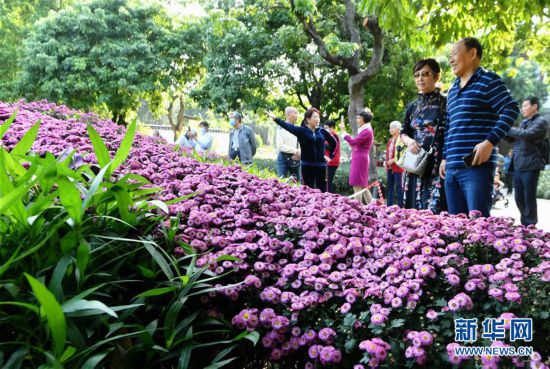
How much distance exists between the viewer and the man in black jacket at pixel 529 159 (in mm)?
6473

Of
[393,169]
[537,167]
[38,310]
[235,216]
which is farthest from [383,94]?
[38,310]

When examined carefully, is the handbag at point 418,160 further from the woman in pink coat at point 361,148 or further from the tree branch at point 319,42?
the tree branch at point 319,42

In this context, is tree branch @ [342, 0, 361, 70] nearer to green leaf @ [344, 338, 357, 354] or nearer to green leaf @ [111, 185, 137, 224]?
green leaf @ [111, 185, 137, 224]

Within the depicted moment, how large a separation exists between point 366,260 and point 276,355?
0.59 metres

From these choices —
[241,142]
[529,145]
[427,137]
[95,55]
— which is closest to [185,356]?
[427,137]

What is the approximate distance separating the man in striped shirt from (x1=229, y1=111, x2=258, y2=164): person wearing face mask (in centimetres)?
576

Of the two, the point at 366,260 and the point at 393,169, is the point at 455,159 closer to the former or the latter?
the point at 366,260

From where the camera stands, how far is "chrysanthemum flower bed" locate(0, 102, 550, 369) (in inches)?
67.5

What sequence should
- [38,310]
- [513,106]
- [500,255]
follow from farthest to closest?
[513,106]
[500,255]
[38,310]

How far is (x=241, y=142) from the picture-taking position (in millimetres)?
9070

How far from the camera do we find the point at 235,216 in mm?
2533

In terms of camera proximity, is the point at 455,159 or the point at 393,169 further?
the point at 393,169

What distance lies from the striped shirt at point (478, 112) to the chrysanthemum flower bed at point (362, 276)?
0.81 meters

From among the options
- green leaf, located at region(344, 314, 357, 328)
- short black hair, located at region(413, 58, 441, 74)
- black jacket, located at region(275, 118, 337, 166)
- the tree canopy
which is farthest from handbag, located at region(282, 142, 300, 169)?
the tree canopy
